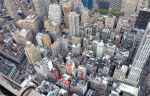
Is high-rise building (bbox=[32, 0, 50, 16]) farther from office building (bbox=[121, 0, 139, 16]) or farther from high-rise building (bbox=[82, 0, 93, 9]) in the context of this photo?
office building (bbox=[121, 0, 139, 16])

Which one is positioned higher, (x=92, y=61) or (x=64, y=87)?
(x=92, y=61)

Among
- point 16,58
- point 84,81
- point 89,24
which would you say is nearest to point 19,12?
point 16,58

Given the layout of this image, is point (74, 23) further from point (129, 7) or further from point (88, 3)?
point (129, 7)

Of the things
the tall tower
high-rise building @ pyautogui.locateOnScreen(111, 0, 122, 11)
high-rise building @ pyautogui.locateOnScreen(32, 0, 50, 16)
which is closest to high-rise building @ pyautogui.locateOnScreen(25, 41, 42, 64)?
high-rise building @ pyautogui.locateOnScreen(32, 0, 50, 16)

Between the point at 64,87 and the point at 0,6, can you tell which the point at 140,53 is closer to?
the point at 64,87

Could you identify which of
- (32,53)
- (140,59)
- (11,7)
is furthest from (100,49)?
(11,7)
